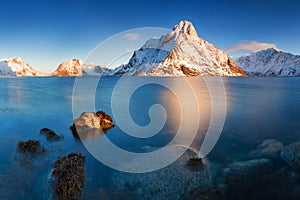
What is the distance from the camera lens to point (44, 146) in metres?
14.4

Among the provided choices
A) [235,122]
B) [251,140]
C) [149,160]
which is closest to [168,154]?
[149,160]

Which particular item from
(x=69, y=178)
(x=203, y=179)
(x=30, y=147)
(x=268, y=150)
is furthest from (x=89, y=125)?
(x=268, y=150)

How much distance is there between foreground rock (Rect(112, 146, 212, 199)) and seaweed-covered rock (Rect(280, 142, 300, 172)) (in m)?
4.91

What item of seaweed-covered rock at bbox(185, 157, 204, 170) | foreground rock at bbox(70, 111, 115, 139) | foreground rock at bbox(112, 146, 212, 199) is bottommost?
foreground rock at bbox(112, 146, 212, 199)

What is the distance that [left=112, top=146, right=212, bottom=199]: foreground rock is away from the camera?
881cm

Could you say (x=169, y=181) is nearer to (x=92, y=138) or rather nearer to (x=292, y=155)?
(x=292, y=155)

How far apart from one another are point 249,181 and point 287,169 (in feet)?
8.88

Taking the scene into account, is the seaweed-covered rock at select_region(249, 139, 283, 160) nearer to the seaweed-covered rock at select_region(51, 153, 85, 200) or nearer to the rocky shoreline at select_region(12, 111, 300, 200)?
the rocky shoreline at select_region(12, 111, 300, 200)

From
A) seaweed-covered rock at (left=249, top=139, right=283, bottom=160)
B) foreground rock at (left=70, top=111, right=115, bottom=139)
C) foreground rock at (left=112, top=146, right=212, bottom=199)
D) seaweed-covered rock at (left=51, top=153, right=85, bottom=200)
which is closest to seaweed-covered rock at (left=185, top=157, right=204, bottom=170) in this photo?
foreground rock at (left=112, top=146, right=212, bottom=199)

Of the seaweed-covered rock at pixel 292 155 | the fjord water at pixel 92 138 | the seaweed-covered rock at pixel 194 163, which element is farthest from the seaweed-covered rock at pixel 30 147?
the seaweed-covered rock at pixel 292 155

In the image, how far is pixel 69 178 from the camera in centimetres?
919

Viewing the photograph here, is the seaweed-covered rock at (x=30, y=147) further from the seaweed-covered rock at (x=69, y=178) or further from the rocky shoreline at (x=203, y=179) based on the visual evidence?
the seaweed-covered rock at (x=69, y=178)

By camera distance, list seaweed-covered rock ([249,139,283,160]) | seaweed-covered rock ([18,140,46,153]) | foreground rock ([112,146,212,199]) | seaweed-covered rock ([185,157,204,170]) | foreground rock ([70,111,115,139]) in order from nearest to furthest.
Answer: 1. foreground rock ([112,146,212,199])
2. seaweed-covered rock ([185,157,204,170])
3. seaweed-covered rock ([249,139,283,160])
4. seaweed-covered rock ([18,140,46,153])
5. foreground rock ([70,111,115,139])

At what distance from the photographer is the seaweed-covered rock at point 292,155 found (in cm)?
1059
